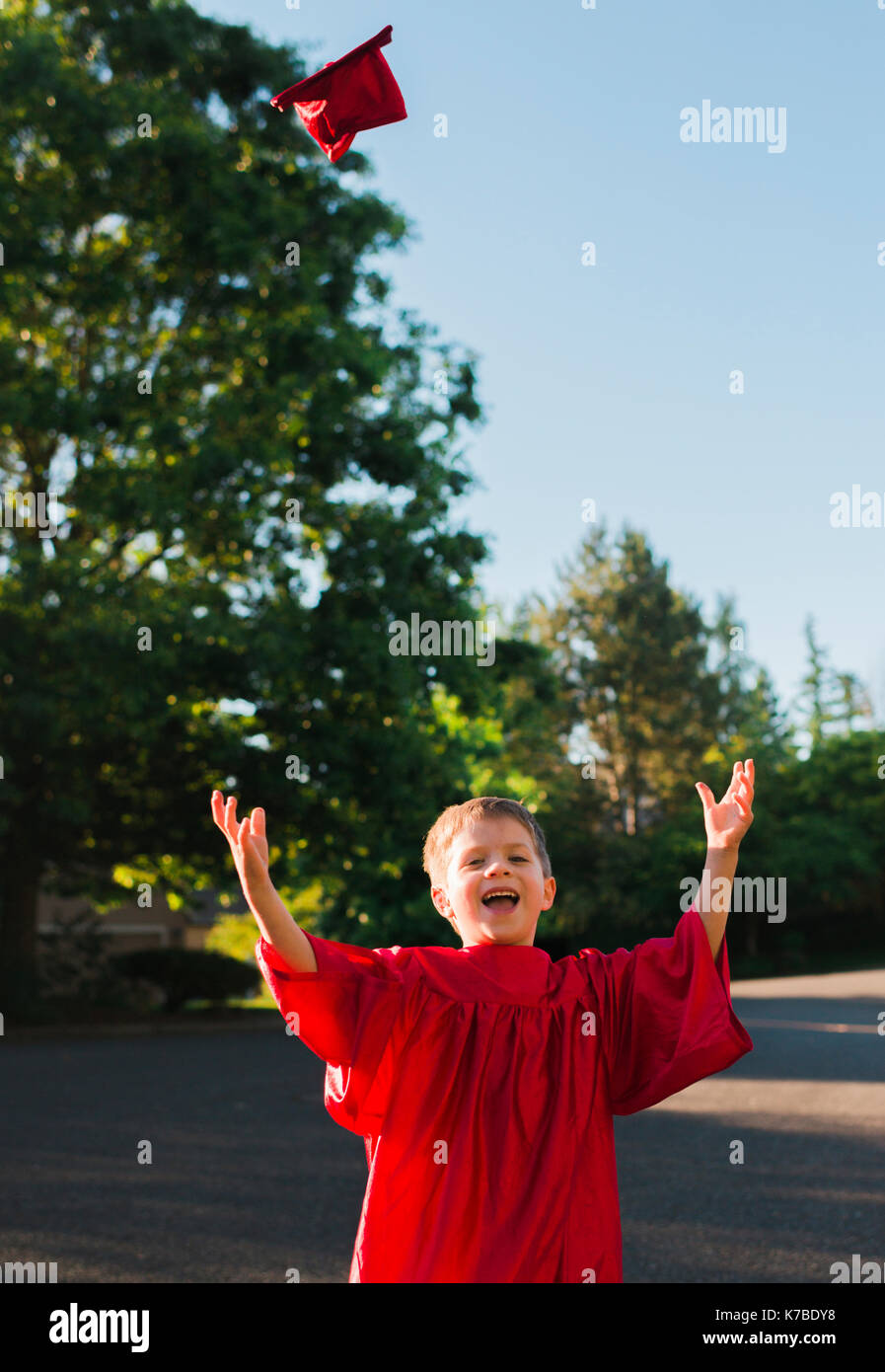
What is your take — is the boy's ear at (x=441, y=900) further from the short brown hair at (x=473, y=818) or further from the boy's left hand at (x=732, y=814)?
the boy's left hand at (x=732, y=814)

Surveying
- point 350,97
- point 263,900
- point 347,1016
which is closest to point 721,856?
point 347,1016

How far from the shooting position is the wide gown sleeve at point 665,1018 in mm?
2473

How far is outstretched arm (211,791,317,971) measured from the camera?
2.38m

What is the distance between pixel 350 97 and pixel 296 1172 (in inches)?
240

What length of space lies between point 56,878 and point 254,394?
874 cm

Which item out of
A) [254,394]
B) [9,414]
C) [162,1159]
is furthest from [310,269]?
[162,1159]

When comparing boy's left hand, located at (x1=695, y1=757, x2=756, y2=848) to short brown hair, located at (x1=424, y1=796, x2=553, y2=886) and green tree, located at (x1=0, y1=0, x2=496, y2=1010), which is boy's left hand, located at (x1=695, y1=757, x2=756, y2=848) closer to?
short brown hair, located at (x1=424, y1=796, x2=553, y2=886)

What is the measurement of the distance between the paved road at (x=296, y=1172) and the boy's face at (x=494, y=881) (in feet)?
9.50

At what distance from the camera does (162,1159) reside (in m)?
7.41

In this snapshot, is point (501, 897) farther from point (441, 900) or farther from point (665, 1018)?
point (665, 1018)

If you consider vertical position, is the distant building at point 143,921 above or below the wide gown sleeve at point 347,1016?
below

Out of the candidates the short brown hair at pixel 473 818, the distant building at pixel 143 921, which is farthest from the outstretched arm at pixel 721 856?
the distant building at pixel 143 921

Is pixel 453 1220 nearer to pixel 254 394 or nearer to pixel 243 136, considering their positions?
pixel 254 394

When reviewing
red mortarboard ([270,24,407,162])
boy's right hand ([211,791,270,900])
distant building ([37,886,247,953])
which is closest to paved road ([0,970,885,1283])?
boy's right hand ([211,791,270,900])
